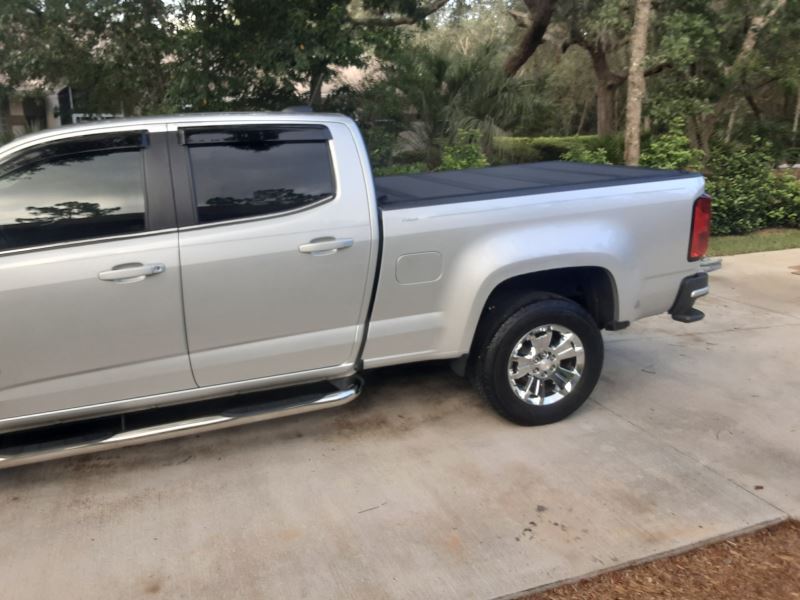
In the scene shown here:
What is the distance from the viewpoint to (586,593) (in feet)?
9.59

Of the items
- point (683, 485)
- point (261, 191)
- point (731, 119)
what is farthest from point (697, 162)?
point (261, 191)

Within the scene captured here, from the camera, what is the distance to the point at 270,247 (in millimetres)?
3570

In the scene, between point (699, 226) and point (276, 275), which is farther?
point (699, 226)

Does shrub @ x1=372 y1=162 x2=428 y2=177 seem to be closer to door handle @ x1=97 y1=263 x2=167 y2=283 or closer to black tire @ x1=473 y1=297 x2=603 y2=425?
black tire @ x1=473 y1=297 x2=603 y2=425

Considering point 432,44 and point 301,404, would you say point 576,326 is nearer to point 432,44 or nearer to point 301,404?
point 301,404

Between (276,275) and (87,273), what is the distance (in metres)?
0.90

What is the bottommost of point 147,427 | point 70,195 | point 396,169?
point 147,427

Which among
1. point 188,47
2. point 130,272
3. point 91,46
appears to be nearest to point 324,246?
point 130,272

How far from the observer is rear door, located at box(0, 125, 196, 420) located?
3254mm

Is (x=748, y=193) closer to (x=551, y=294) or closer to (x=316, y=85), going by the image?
(x=316, y=85)

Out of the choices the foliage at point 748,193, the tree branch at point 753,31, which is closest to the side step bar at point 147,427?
the foliage at point 748,193

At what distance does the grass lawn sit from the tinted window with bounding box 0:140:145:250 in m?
8.09

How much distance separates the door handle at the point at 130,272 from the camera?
3303mm

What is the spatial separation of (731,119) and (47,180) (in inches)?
495
